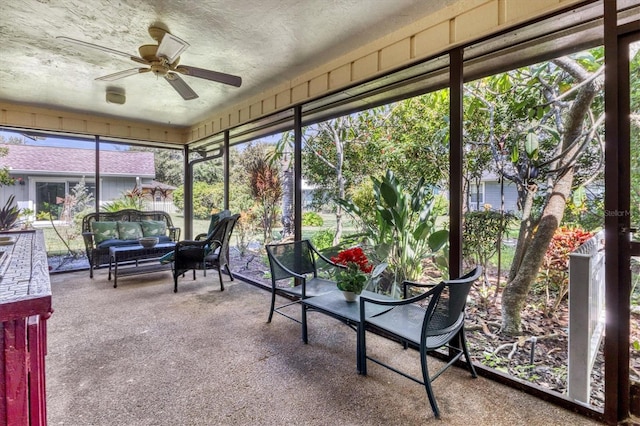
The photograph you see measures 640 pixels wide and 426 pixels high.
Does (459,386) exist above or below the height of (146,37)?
below

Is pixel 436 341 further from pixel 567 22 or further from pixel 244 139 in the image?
pixel 244 139

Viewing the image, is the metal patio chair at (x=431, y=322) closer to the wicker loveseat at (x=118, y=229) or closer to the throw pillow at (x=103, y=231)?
the wicker loveseat at (x=118, y=229)

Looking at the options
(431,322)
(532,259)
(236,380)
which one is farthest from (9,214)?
(532,259)

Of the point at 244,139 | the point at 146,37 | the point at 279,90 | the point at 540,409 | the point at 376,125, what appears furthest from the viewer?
the point at 244,139

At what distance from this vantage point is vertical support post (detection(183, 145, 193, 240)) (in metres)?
6.69

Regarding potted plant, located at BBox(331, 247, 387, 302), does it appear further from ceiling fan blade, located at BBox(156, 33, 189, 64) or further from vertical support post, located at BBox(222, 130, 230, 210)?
vertical support post, located at BBox(222, 130, 230, 210)

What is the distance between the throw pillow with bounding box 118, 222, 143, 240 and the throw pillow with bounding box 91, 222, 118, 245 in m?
0.08

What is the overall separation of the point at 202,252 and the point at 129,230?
205 centimetres

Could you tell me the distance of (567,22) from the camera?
2035 mm

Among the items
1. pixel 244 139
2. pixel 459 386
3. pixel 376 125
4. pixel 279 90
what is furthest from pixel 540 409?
pixel 244 139

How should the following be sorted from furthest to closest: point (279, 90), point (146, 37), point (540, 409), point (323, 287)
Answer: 1. point (279, 90)
2. point (323, 287)
3. point (146, 37)
4. point (540, 409)

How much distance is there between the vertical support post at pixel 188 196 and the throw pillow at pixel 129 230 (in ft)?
3.78

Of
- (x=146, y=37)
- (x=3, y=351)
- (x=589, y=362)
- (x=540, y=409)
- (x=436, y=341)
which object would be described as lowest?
Answer: (x=540, y=409)

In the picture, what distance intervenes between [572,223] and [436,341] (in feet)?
4.24
